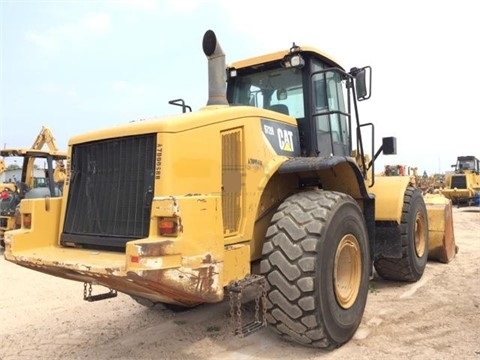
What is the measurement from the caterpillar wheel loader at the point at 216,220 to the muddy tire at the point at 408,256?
5.63 feet

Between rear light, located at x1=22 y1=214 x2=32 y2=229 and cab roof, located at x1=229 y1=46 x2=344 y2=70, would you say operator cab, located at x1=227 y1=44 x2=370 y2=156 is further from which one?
rear light, located at x1=22 y1=214 x2=32 y2=229

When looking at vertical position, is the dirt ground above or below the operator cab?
below

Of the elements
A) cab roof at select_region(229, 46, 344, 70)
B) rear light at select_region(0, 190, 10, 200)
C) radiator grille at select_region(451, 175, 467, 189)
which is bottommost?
rear light at select_region(0, 190, 10, 200)

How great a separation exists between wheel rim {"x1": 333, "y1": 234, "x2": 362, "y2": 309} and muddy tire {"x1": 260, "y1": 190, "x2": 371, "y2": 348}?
0.16 feet

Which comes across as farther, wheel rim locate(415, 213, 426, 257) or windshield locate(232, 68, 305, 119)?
wheel rim locate(415, 213, 426, 257)

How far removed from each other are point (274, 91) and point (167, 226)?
256cm

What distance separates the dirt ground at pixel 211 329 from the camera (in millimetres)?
3998

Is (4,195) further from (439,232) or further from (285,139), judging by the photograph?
(439,232)

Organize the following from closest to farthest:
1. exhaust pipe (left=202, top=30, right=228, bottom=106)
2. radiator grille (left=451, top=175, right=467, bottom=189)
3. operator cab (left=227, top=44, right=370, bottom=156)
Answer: exhaust pipe (left=202, top=30, right=228, bottom=106) < operator cab (left=227, top=44, right=370, bottom=156) < radiator grille (left=451, top=175, right=467, bottom=189)

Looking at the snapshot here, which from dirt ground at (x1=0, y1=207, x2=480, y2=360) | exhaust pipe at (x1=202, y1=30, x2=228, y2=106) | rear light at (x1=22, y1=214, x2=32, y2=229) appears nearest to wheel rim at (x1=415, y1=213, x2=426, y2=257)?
dirt ground at (x1=0, y1=207, x2=480, y2=360)

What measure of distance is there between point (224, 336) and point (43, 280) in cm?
432

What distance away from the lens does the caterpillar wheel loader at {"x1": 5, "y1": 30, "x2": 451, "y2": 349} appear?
3.23 m

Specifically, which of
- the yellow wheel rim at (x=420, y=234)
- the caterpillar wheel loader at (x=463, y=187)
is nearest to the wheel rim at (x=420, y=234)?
the yellow wheel rim at (x=420, y=234)

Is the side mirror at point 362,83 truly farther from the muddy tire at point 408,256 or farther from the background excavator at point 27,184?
the background excavator at point 27,184
